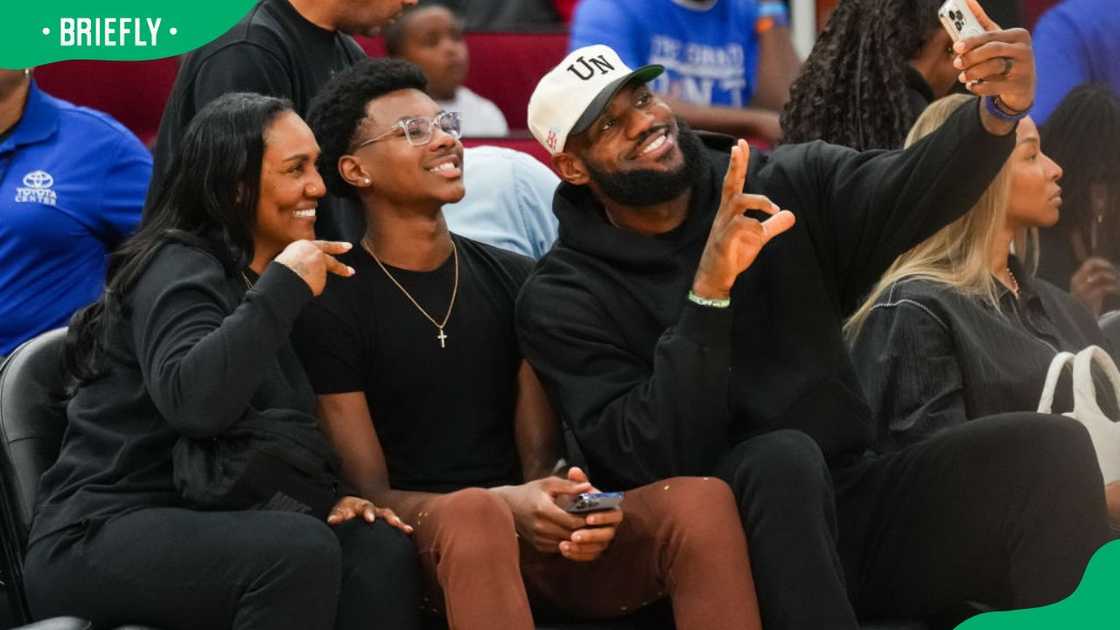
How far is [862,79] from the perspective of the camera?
4.07m

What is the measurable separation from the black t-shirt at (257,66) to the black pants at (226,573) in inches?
32.6

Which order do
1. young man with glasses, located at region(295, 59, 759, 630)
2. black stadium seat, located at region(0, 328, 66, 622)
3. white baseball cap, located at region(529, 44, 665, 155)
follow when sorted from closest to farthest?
young man with glasses, located at region(295, 59, 759, 630) → black stadium seat, located at region(0, 328, 66, 622) → white baseball cap, located at region(529, 44, 665, 155)

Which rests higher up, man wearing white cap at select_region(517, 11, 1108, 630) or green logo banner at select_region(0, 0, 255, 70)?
green logo banner at select_region(0, 0, 255, 70)

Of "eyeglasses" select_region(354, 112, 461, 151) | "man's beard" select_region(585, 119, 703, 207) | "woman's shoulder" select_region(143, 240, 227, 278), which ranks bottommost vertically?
"woman's shoulder" select_region(143, 240, 227, 278)

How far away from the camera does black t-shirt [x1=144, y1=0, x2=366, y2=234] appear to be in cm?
366

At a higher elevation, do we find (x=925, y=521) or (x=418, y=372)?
(x=418, y=372)

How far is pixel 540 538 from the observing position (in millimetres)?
3102

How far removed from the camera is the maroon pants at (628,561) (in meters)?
2.95

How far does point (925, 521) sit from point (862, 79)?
120 cm

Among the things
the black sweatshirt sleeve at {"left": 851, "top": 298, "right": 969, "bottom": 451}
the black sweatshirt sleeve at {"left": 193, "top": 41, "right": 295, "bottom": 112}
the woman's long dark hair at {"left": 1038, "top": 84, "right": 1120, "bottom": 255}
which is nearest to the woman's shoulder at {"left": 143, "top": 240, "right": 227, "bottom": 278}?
the black sweatshirt sleeve at {"left": 193, "top": 41, "right": 295, "bottom": 112}

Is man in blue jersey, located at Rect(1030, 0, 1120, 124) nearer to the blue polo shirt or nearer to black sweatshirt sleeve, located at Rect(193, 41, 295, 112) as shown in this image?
black sweatshirt sleeve, located at Rect(193, 41, 295, 112)

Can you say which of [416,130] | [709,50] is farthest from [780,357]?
[709,50]

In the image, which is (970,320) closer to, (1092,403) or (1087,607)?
(1092,403)

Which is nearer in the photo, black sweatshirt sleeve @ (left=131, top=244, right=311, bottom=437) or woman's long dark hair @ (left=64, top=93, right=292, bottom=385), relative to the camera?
black sweatshirt sleeve @ (left=131, top=244, right=311, bottom=437)
